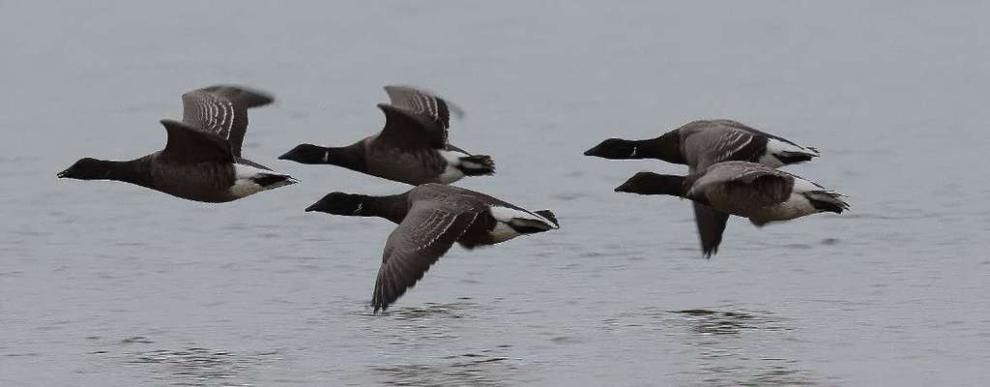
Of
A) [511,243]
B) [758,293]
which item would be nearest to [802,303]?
[758,293]

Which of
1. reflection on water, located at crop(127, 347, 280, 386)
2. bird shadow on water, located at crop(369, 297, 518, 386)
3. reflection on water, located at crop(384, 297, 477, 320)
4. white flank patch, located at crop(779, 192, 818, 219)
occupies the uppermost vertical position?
white flank patch, located at crop(779, 192, 818, 219)

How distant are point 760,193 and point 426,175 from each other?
2.88 meters

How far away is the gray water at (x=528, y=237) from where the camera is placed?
13.0m

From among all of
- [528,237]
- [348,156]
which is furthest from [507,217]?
[528,237]

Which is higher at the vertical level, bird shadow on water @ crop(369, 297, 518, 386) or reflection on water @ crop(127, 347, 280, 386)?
bird shadow on water @ crop(369, 297, 518, 386)

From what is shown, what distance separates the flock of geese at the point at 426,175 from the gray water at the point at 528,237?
58 centimetres

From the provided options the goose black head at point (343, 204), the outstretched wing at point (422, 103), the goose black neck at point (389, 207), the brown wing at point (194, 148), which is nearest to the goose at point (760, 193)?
the goose black neck at point (389, 207)

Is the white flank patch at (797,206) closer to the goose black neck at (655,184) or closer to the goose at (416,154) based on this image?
the goose black neck at (655,184)

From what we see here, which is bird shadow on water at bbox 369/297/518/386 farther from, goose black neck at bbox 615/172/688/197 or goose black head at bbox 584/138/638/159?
goose black head at bbox 584/138/638/159

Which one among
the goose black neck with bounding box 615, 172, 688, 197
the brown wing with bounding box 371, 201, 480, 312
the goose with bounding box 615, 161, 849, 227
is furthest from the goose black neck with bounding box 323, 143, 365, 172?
the goose with bounding box 615, 161, 849, 227

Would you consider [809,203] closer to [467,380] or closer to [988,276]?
[988,276]

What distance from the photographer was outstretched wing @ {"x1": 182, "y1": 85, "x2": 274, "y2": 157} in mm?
16641

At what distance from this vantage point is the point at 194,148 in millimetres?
15344

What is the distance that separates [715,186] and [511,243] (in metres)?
2.87
